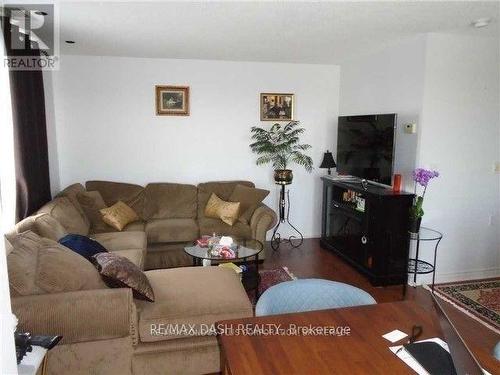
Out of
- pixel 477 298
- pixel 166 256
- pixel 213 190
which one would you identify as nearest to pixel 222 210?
pixel 213 190

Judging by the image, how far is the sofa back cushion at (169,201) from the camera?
4434 millimetres

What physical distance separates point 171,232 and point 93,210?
0.84 metres

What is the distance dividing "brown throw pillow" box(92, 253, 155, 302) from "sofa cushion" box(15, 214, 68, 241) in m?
0.86

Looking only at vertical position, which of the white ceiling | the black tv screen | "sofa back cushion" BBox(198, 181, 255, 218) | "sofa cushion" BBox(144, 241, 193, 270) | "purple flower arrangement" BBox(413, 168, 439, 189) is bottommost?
"sofa cushion" BBox(144, 241, 193, 270)

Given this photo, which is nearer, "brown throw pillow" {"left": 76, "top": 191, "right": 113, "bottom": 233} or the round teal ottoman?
the round teal ottoman

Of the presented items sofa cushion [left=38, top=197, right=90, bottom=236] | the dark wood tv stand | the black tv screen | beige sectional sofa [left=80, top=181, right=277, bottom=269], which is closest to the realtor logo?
sofa cushion [left=38, top=197, right=90, bottom=236]

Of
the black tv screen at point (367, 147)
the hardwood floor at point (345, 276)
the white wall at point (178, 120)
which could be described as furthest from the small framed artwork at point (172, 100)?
the hardwood floor at point (345, 276)

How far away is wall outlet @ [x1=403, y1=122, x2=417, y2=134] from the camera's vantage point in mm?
3506

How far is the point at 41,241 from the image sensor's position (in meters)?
2.24

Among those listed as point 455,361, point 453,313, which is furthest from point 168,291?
point 453,313

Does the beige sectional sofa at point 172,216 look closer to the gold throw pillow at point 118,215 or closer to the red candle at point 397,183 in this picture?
the gold throw pillow at point 118,215

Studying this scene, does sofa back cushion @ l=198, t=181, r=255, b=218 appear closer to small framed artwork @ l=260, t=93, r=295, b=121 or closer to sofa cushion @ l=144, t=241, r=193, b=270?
sofa cushion @ l=144, t=241, r=193, b=270

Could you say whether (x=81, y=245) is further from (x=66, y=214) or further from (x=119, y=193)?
(x=119, y=193)

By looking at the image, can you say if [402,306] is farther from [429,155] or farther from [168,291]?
[429,155]
